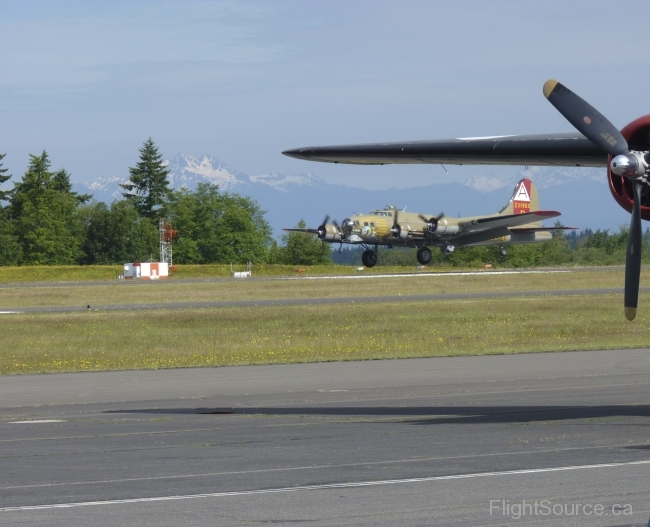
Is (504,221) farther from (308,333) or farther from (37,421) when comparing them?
(37,421)

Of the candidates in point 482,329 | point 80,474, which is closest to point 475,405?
point 80,474

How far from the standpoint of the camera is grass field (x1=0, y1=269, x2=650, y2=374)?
2698 centimetres

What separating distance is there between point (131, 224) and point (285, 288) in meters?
77.7

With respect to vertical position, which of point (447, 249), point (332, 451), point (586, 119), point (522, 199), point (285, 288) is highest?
point (522, 199)

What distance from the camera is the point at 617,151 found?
13.4 meters

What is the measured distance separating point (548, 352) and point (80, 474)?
17970 mm

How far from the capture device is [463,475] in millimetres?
9359

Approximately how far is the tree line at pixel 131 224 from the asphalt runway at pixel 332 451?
108808 millimetres

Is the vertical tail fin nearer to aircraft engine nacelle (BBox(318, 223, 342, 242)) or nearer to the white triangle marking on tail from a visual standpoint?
the white triangle marking on tail

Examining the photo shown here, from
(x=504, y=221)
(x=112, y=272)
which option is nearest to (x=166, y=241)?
(x=112, y=272)

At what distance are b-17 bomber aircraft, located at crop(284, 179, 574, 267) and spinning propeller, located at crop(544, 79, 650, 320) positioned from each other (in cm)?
5859

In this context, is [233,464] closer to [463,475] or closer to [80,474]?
[80,474]

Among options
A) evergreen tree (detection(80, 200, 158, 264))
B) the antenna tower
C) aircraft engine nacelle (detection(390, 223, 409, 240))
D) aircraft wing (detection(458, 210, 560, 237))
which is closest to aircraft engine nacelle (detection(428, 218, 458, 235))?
aircraft wing (detection(458, 210, 560, 237))

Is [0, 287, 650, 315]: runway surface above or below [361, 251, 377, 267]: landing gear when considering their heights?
below
